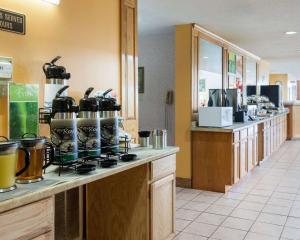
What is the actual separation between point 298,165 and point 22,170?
5569mm

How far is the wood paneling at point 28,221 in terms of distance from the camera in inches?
48.4

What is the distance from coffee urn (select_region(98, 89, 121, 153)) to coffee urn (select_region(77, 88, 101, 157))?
0.37 ft

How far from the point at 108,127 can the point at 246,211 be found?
6.73 feet

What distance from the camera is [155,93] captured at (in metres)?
5.34

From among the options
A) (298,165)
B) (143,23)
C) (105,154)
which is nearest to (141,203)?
(105,154)

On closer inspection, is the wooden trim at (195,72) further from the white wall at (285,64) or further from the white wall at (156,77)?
the white wall at (285,64)

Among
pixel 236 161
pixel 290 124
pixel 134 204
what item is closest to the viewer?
pixel 134 204

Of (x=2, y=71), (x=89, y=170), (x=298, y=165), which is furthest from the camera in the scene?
(x=298, y=165)

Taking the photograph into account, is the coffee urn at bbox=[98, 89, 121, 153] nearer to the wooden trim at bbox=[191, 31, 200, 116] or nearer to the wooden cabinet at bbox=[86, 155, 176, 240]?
the wooden cabinet at bbox=[86, 155, 176, 240]

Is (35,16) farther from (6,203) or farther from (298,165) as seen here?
(298,165)

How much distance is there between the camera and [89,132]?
6.68ft

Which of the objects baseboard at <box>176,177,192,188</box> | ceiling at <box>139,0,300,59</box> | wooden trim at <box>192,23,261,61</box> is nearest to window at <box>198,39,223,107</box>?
wooden trim at <box>192,23,261,61</box>

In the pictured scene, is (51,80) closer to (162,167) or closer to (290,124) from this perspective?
(162,167)

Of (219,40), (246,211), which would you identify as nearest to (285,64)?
(219,40)
